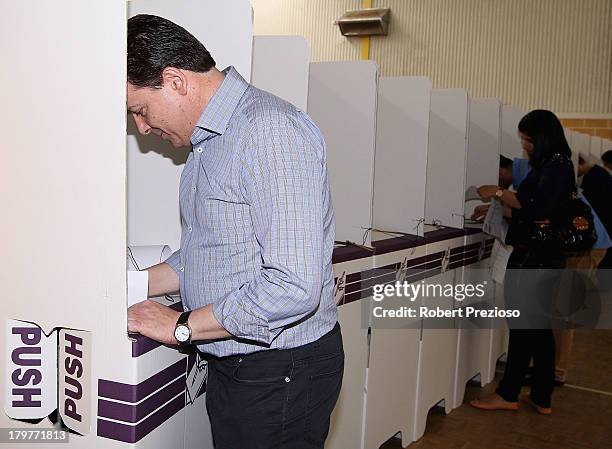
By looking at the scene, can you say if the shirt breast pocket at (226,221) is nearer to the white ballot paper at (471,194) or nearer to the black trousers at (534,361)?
the black trousers at (534,361)

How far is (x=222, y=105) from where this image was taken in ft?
3.67

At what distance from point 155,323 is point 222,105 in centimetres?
39

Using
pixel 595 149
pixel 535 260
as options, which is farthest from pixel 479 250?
pixel 595 149

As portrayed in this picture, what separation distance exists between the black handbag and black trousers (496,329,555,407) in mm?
395

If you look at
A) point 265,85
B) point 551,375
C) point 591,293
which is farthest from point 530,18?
point 265,85

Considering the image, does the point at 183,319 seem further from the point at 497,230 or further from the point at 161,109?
the point at 497,230

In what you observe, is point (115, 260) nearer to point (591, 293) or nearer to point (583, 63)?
point (591, 293)

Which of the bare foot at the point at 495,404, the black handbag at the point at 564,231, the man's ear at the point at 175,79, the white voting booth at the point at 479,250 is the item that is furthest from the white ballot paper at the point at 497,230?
the man's ear at the point at 175,79

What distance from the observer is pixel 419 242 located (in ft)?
8.59

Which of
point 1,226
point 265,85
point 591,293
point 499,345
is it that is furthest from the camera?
point 499,345

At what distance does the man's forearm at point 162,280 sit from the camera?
139 cm

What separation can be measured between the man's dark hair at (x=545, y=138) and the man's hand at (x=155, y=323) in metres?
2.07

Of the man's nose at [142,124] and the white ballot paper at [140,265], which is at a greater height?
the man's nose at [142,124]

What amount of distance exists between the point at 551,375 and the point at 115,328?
242cm
